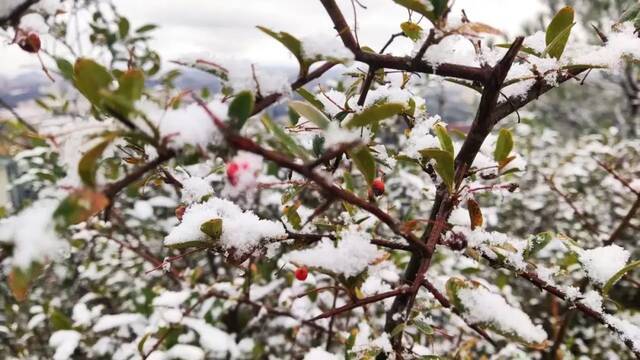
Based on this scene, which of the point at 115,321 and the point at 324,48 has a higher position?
the point at 324,48

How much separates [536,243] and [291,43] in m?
0.52

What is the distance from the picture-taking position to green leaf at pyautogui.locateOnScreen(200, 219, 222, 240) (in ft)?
2.11

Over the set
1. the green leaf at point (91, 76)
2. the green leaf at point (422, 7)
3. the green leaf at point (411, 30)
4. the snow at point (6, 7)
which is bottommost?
the snow at point (6, 7)

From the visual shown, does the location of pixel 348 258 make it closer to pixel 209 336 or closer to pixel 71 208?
pixel 71 208

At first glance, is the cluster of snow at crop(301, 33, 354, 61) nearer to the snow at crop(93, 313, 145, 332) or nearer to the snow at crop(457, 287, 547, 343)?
the snow at crop(457, 287, 547, 343)

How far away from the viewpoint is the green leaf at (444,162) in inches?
24.8

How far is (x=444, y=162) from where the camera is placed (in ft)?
2.13

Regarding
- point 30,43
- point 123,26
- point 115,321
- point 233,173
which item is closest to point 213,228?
point 233,173

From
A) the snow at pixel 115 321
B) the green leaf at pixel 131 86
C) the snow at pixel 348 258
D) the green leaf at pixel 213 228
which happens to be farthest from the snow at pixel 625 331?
the snow at pixel 115 321

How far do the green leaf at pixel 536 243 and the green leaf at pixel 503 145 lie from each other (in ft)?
0.47

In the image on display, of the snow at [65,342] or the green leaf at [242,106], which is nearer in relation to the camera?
the green leaf at [242,106]

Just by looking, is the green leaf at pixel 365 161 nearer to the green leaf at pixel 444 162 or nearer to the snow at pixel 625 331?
the green leaf at pixel 444 162

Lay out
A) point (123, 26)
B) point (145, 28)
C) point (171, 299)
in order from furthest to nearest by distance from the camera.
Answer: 1. point (145, 28)
2. point (123, 26)
3. point (171, 299)

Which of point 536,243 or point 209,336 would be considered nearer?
point 536,243
